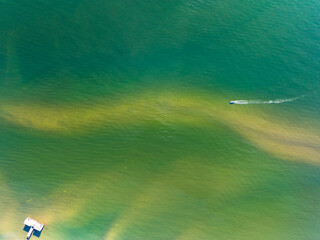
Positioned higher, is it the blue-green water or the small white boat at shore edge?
the blue-green water

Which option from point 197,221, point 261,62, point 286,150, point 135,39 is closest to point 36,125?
point 135,39

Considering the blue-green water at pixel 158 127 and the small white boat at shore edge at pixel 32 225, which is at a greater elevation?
the blue-green water at pixel 158 127

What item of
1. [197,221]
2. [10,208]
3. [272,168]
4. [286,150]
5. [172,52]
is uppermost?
[172,52]

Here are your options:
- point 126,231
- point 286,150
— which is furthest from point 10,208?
point 286,150

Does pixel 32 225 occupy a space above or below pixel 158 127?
below

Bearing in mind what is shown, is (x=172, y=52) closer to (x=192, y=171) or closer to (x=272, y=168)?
(x=192, y=171)

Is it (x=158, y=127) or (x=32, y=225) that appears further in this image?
(x=158, y=127)

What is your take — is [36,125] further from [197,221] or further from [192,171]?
[197,221]

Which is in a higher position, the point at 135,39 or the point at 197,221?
the point at 135,39
